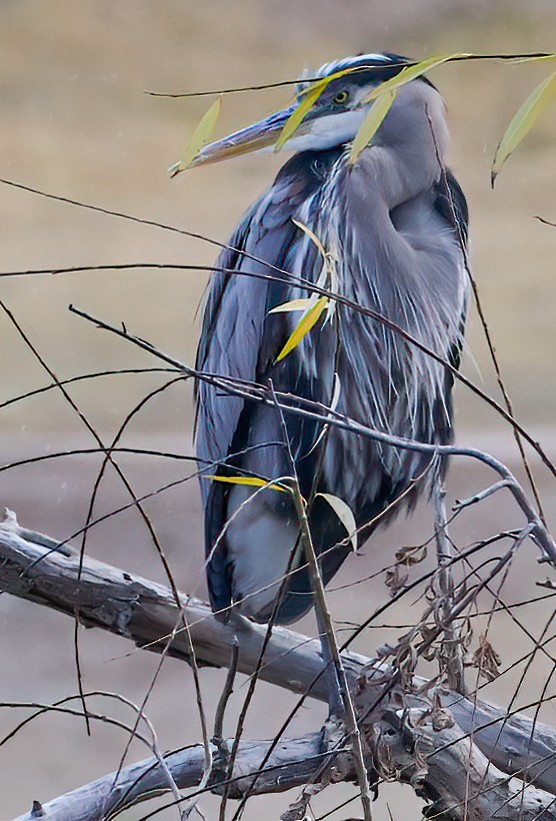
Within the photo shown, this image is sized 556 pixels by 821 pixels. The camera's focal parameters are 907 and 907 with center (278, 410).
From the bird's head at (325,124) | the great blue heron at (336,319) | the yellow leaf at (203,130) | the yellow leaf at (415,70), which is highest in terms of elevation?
the bird's head at (325,124)

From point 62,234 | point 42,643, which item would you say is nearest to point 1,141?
point 62,234

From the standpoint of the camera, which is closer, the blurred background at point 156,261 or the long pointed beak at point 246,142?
the long pointed beak at point 246,142

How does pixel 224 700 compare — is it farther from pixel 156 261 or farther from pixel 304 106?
pixel 156 261

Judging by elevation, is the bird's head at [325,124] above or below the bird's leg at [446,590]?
above

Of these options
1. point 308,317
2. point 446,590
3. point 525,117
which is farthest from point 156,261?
point 525,117

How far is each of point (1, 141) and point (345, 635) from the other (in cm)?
121

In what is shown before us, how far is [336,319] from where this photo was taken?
142 centimetres

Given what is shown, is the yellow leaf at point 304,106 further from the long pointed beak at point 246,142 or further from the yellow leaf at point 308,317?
the long pointed beak at point 246,142

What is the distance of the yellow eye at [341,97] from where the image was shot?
4.69ft

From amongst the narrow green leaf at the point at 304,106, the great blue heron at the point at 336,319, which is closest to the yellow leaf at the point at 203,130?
the narrow green leaf at the point at 304,106

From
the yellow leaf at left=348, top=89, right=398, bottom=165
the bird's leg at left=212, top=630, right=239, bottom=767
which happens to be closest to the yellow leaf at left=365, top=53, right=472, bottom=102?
the yellow leaf at left=348, top=89, right=398, bottom=165

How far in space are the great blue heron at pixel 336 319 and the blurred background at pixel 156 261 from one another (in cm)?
23

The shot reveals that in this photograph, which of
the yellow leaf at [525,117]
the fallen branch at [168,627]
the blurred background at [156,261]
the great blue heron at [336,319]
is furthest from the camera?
the blurred background at [156,261]

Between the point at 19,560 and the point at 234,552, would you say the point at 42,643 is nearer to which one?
the point at 234,552
